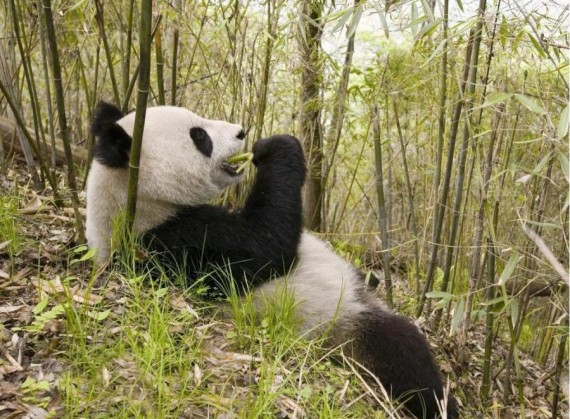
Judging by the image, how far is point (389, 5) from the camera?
2.87 meters

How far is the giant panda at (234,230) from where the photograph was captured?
A: 3.24 m

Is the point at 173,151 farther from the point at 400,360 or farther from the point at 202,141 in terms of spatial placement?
the point at 400,360

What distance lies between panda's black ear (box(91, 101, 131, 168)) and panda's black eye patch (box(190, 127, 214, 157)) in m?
0.42

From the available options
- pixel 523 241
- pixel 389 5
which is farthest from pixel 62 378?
pixel 523 241

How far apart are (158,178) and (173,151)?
7.3 inches

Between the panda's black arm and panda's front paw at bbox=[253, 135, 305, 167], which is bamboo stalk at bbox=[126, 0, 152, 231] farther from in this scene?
panda's front paw at bbox=[253, 135, 305, 167]

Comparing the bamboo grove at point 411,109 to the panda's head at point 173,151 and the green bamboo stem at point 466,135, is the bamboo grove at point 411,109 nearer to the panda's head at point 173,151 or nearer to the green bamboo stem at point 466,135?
the green bamboo stem at point 466,135

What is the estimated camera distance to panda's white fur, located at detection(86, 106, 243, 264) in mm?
3330

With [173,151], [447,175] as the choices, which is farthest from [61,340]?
[447,175]

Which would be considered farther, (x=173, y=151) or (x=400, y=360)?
(x=173, y=151)

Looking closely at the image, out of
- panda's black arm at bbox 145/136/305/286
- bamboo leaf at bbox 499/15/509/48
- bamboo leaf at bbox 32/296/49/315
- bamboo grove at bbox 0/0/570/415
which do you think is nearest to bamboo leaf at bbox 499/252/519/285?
bamboo grove at bbox 0/0/570/415

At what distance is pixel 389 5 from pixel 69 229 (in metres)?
2.35

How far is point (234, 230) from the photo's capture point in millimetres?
3305

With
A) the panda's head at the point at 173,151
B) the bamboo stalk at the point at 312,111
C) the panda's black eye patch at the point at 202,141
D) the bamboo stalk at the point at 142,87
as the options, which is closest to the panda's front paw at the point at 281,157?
the panda's head at the point at 173,151
